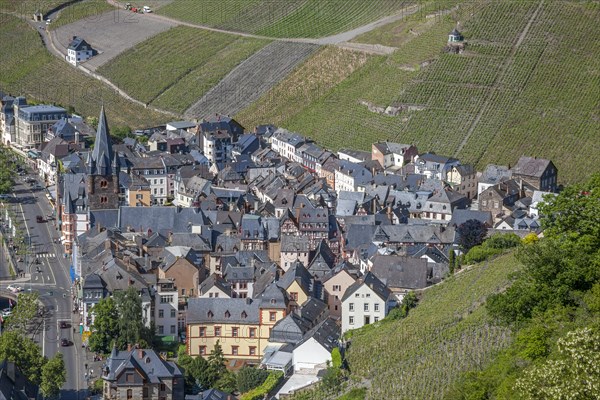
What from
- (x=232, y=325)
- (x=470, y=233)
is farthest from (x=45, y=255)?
(x=470, y=233)

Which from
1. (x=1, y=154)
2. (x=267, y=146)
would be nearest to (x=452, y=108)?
(x=267, y=146)

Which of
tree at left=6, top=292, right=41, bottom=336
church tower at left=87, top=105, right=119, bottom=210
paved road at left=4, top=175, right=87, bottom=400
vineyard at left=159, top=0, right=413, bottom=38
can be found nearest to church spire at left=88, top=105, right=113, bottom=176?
church tower at left=87, top=105, right=119, bottom=210

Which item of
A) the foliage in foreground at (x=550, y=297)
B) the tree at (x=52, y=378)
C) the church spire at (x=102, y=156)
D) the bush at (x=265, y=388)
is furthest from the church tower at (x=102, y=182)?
the foliage in foreground at (x=550, y=297)

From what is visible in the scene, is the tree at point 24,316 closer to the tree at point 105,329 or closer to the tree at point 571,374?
the tree at point 105,329

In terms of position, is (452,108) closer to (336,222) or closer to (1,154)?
(336,222)

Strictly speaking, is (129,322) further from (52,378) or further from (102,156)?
(102,156)

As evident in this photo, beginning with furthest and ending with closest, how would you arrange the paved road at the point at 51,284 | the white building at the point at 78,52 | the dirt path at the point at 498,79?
the white building at the point at 78,52 < the dirt path at the point at 498,79 < the paved road at the point at 51,284

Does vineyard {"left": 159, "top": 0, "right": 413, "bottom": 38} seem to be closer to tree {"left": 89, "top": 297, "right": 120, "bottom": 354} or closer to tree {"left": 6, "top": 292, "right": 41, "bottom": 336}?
tree {"left": 6, "top": 292, "right": 41, "bottom": 336}
